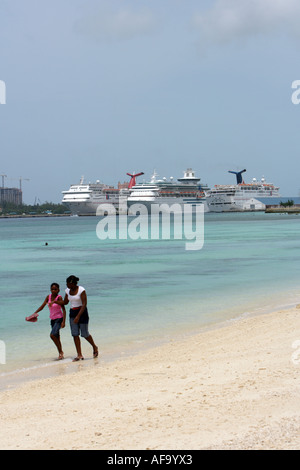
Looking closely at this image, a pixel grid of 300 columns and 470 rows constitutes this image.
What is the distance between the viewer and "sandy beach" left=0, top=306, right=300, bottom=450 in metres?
4.43

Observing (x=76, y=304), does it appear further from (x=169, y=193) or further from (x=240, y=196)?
(x=240, y=196)

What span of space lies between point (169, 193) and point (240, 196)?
69.4 ft

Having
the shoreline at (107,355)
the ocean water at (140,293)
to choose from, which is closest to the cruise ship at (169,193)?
the ocean water at (140,293)

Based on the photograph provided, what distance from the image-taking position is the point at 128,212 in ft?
468

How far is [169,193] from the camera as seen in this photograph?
13375 cm

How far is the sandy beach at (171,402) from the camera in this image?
174 inches

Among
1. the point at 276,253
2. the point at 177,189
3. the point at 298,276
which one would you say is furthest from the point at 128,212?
the point at 298,276

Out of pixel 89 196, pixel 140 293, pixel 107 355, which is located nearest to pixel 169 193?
pixel 89 196

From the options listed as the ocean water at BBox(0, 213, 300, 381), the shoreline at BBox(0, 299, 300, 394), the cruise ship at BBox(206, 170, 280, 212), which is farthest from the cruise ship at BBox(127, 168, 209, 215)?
the shoreline at BBox(0, 299, 300, 394)

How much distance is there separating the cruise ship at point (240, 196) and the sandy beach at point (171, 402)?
136 m

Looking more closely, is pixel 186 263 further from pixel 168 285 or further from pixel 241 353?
pixel 241 353

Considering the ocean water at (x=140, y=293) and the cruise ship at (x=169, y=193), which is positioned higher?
the cruise ship at (x=169, y=193)

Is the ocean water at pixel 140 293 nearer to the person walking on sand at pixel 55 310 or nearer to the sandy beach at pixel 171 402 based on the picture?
the person walking on sand at pixel 55 310
